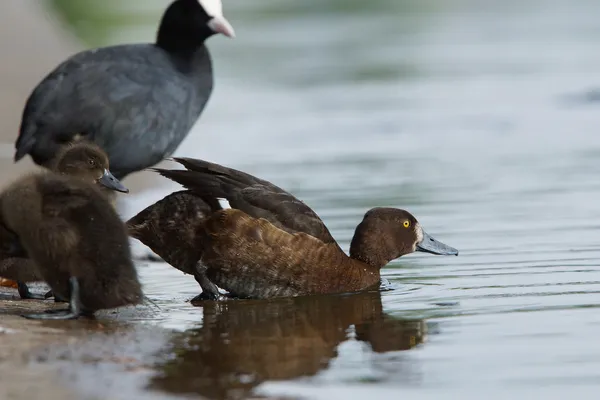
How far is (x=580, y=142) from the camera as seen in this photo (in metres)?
12.1

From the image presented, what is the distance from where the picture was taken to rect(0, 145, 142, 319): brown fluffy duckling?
581cm

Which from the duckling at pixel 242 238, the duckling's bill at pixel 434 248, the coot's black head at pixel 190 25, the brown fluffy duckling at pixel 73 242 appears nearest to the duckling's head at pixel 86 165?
the duckling at pixel 242 238

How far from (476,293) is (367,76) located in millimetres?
11854

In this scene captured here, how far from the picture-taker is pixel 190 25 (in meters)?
10.3

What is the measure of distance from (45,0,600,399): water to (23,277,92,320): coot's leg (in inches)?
13.2

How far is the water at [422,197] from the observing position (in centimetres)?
490

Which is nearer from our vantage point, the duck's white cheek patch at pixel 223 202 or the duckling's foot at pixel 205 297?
the duckling's foot at pixel 205 297

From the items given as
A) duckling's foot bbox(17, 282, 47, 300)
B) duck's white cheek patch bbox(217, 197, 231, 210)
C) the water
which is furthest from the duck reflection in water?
duckling's foot bbox(17, 282, 47, 300)

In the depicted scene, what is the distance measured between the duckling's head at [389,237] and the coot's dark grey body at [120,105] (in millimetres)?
2433

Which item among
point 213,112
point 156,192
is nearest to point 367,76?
point 213,112

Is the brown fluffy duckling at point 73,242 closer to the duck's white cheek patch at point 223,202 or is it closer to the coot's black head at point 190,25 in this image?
the duck's white cheek patch at point 223,202

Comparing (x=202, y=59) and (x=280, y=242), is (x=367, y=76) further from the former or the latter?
(x=280, y=242)

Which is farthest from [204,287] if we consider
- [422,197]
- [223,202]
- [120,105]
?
[422,197]

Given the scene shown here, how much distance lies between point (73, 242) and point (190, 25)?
470 cm
